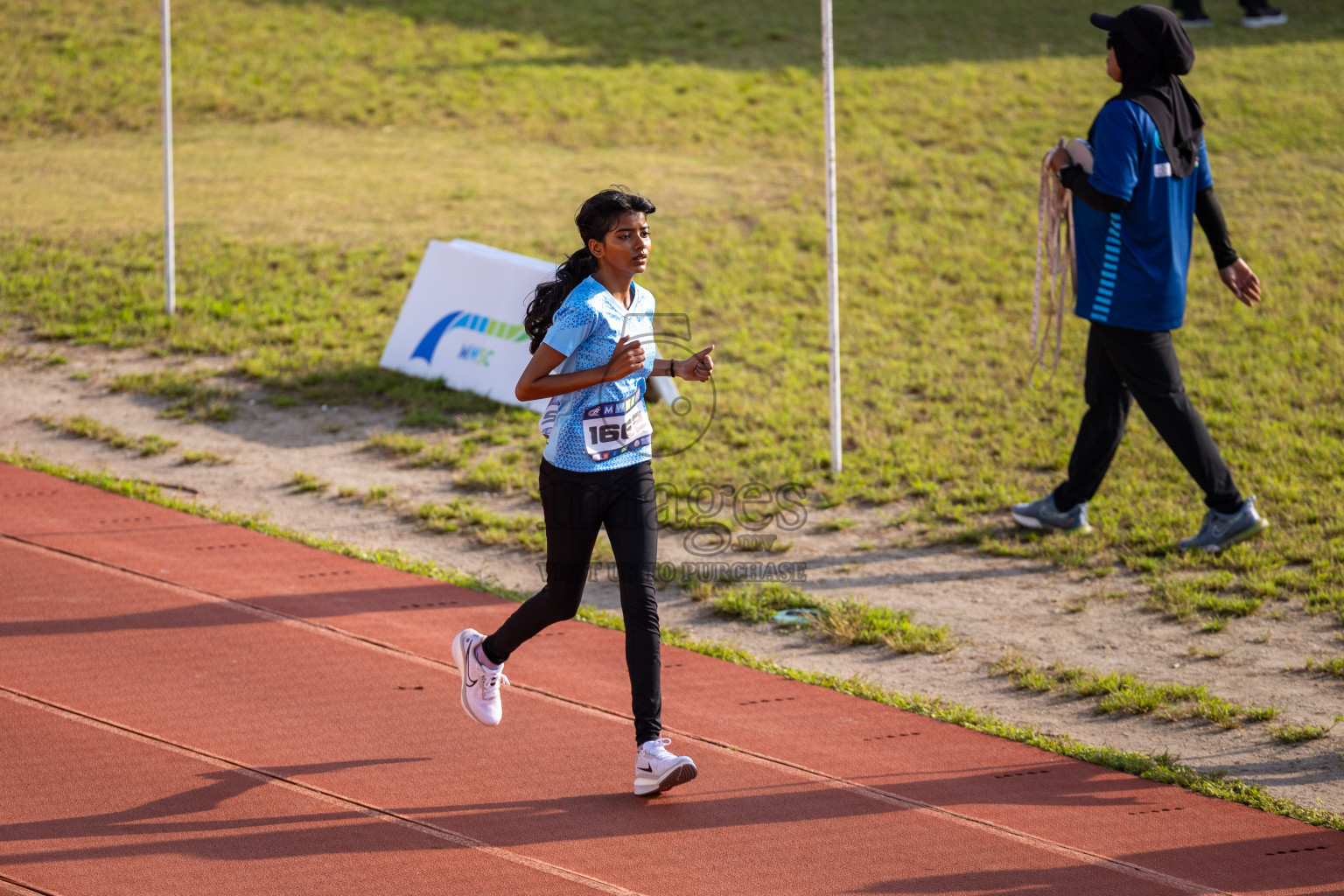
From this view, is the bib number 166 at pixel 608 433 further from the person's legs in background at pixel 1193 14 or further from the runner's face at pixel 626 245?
the person's legs in background at pixel 1193 14

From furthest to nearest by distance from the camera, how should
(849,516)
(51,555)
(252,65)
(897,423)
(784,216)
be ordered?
1. (252,65)
2. (784,216)
3. (897,423)
4. (849,516)
5. (51,555)

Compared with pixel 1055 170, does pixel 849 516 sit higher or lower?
lower

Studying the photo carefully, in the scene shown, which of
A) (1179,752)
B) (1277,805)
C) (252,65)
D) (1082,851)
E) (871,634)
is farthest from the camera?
(252,65)

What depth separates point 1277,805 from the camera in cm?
474

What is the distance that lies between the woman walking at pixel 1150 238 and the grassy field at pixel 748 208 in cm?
69

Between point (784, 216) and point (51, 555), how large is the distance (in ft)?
27.1

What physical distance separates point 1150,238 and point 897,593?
2202 mm

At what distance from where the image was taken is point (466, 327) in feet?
31.7

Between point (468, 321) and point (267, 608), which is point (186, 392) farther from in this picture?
point (267, 608)

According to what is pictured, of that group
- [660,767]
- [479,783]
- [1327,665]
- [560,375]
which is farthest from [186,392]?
[1327,665]

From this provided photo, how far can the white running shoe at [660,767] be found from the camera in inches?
179

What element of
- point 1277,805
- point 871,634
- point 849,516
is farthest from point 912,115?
point 1277,805

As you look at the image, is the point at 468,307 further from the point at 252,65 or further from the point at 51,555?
the point at 252,65

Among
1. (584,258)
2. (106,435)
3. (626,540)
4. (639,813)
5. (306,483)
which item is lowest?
(639,813)
